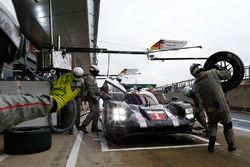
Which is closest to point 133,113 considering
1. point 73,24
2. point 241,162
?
point 241,162

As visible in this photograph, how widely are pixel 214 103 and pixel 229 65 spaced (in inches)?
46.8

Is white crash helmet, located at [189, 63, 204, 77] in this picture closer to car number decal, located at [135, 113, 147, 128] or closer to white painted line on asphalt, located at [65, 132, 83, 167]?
car number decal, located at [135, 113, 147, 128]

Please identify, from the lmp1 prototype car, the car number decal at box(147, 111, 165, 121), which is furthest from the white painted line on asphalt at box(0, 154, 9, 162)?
the car number decal at box(147, 111, 165, 121)

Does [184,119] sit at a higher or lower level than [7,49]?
lower

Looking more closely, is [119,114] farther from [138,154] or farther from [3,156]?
[3,156]

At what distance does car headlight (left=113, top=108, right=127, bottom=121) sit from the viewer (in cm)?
567

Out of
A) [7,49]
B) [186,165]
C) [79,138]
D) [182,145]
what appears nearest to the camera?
[7,49]

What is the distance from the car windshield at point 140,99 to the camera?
7083mm

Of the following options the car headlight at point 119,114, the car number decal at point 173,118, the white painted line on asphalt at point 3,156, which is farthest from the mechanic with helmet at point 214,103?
the white painted line on asphalt at point 3,156

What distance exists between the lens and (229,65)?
19.0ft

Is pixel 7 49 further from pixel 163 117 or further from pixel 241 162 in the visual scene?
pixel 163 117

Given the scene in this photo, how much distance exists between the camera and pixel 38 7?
371 inches

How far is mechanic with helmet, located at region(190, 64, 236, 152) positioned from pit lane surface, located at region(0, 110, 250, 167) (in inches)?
11.5

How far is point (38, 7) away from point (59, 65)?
9.91 ft
